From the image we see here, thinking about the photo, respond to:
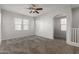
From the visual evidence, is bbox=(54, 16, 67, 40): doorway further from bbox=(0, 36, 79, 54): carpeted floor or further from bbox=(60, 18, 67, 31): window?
bbox=(0, 36, 79, 54): carpeted floor

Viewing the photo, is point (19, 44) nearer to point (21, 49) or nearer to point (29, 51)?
point (21, 49)

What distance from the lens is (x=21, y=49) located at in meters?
2.54

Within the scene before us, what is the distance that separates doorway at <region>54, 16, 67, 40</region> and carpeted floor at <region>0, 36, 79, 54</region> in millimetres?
174

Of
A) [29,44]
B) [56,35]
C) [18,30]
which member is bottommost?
[29,44]

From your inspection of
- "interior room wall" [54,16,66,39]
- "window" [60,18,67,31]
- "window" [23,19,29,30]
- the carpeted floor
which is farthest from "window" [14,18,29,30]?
"window" [60,18,67,31]

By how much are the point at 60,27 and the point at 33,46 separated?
99 cm

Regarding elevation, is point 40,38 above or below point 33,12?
below

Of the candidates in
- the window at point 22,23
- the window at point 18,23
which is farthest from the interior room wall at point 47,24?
the window at point 18,23

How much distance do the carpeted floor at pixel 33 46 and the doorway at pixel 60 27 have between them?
0.17 metres

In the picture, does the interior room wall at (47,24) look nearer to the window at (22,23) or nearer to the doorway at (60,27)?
the doorway at (60,27)

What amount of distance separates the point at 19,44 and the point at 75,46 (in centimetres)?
174

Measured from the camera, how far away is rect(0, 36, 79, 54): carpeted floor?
2.47 meters
